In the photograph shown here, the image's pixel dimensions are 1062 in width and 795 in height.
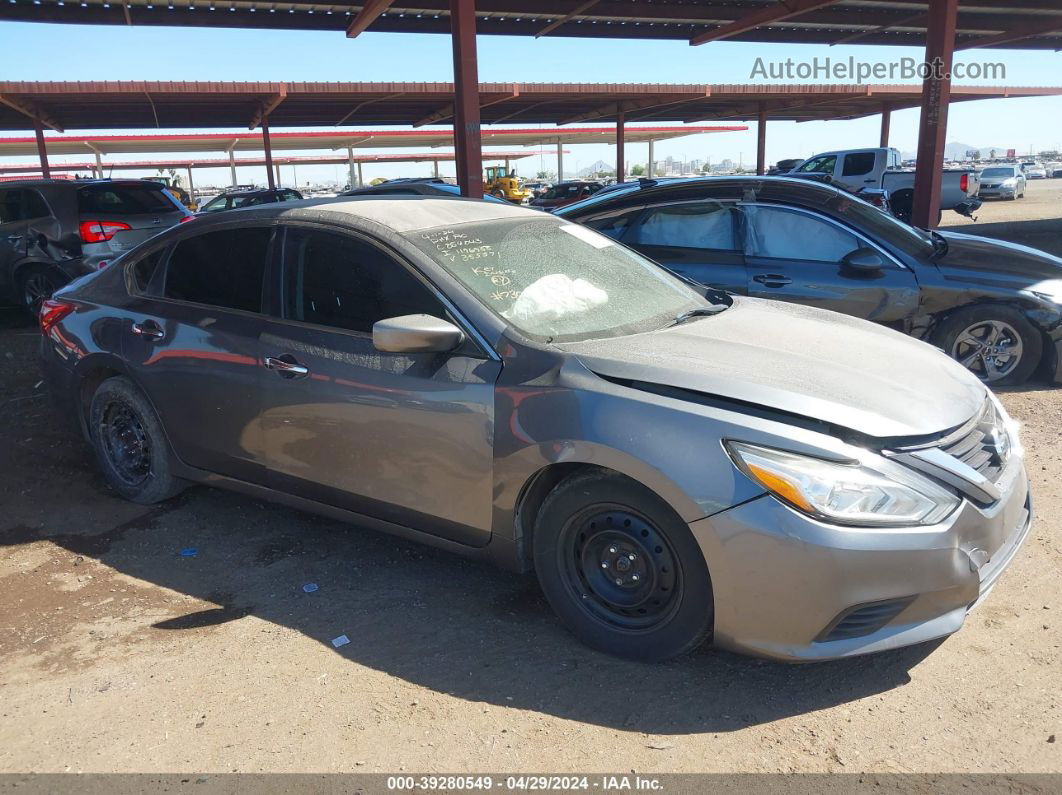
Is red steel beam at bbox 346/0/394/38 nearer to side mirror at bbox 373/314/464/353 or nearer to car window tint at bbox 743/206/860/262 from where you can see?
car window tint at bbox 743/206/860/262

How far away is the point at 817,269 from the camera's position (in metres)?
6.13

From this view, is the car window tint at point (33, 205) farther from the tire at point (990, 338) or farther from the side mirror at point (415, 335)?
the tire at point (990, 338)

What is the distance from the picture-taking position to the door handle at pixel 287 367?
3.61m

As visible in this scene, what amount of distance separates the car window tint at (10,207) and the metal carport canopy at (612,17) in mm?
5092

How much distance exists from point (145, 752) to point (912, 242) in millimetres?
6046

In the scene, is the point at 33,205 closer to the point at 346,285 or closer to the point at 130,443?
the point at 130,443

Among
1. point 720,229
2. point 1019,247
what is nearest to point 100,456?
point 720,229

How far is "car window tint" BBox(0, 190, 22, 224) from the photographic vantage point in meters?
9.64

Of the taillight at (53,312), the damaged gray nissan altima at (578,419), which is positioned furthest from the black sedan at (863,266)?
the taillight at (53,312)

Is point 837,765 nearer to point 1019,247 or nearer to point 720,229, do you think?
point 720,229

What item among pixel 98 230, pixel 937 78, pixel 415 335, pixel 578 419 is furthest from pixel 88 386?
pixel 937 78

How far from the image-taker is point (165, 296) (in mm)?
4297

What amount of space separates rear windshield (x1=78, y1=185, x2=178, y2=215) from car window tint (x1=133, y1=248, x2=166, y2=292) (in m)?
5.83

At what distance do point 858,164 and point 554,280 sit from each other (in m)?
22.4
